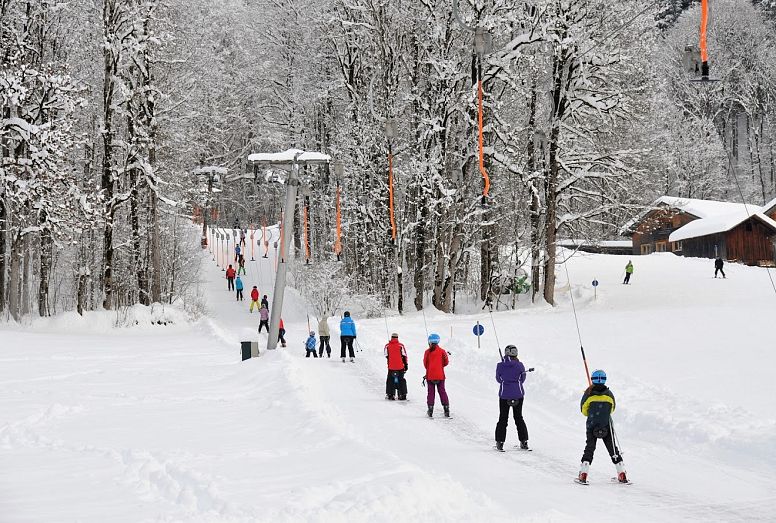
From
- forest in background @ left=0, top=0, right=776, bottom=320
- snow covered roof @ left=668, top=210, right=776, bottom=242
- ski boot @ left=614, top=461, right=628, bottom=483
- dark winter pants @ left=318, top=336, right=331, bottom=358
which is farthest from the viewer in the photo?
snow covered roof @ left=668, top=210, right=776, bottom=242

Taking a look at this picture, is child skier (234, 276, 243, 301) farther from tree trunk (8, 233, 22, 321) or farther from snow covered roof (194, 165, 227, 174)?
tree trunk (8, 233, 22, 321)

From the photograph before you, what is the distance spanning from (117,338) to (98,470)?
20.4m

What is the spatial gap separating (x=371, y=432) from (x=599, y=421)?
3.68 metres

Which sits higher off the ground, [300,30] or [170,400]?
[300,30]

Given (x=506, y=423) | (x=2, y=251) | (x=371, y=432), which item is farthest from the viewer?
(x=2, y=251)

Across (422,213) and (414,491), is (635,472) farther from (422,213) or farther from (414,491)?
(422,213)

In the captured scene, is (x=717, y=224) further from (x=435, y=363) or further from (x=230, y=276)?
(x=435, y=363)

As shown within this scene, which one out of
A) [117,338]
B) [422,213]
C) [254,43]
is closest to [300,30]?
[254,43]

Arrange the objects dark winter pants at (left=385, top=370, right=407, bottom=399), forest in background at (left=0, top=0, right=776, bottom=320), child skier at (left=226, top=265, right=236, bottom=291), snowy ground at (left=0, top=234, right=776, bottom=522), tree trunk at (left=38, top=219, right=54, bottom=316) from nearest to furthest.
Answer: snowy ground at (left=0, top=234, right=776, bottom=522)
dark winter pants at (left=385, top=370, right=407, bottom=399)
forest in background at (left=0, top=0, right=776, bottom=320)
tree trunk at (left=38, top=219, right=54, bottom=316)
child skier at (left=226, top=265, right=236, bottom=291)

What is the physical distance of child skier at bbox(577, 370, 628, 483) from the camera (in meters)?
9.54

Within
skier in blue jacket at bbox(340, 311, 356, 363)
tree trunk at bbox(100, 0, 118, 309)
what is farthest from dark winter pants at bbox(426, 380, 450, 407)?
tree trunk at bbox(100, 0, 118, 309)

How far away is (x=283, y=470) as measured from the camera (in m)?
8.96

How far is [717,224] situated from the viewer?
57656 millimetres

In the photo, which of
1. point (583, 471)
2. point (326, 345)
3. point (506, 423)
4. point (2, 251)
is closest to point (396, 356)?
point (506, 423)
